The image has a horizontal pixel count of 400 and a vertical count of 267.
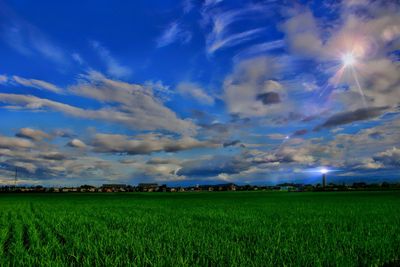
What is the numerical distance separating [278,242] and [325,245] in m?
1.22

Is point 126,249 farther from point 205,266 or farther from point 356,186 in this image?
point 356,186

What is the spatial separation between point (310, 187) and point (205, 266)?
462ft

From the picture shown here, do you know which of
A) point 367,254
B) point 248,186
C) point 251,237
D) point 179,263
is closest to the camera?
point 179,263

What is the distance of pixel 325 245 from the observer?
Result: 8.75 metres

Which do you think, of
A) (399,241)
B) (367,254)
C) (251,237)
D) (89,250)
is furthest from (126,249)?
(399,241)

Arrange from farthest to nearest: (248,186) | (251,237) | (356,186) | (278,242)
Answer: (248,186)
(356,186)
(251,237)
(278,242)

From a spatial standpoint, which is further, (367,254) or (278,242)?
(278,242)

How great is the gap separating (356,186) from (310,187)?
57.4ft

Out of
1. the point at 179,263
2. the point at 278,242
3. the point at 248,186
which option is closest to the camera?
the point at 179,263

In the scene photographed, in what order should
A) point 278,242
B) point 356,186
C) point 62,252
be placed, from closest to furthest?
point 62,252 < point 278,242 < point 356,186

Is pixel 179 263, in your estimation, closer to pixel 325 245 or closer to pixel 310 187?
pixel 325 245

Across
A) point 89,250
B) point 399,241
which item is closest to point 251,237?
point 399,241

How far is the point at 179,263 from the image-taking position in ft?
→ 21.3

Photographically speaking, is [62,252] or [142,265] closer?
[142,265]
